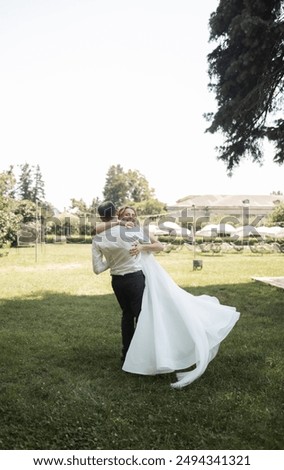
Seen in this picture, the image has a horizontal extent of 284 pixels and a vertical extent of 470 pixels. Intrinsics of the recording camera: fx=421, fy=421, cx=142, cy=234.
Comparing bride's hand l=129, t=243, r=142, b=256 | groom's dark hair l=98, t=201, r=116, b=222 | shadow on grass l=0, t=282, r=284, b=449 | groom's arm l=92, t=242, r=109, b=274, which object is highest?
groom's dark hair l=98, t=201, r=116, b=222

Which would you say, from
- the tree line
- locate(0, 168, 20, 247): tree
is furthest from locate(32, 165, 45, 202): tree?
locate(0, 168, 20, 247): tree

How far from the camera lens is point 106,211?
16.7 feet

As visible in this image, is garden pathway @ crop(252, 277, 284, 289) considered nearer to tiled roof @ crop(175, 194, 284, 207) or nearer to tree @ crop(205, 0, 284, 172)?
tree @ crop(205, 0, 284, 172)

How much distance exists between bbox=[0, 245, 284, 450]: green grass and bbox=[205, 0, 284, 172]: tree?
5355mm

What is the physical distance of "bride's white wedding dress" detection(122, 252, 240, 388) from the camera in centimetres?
473

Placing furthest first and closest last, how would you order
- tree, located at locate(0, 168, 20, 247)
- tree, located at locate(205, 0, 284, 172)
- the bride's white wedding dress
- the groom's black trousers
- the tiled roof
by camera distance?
the tiled roof → tree, located at locate(0, 168, 20, 247) → tree, located at locate(205, 0, 284, 172) → the groom's black trousers → the bride's white wedding dress

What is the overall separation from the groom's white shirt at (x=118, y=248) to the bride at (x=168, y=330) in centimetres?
9

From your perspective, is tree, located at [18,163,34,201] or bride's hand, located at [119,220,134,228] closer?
bride's hand, located at [119,220,134,228]

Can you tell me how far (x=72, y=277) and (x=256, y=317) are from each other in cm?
794

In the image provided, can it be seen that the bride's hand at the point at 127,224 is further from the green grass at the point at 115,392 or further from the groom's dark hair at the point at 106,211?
the green grass at the point at 115,392

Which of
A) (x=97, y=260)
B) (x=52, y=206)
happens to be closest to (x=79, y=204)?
(x=52, y=206)

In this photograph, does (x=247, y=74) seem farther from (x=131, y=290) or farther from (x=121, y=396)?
(x=121, y=396)

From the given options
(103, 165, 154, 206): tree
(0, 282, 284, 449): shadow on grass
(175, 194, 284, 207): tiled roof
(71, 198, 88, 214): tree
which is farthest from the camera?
(103, 165, 154, 206): tree

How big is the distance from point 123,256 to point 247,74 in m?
7.64
